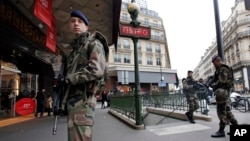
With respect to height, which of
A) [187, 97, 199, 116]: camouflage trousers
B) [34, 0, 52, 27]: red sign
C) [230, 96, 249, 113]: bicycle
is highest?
[34, 0, 52, 27]: red sign

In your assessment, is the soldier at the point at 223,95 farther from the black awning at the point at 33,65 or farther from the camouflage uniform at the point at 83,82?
the black awning at the point at 33,65

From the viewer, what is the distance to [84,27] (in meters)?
2.69

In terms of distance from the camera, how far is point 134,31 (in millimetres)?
7426

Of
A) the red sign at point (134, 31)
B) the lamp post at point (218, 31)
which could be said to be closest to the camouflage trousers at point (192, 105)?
the lamp post at point (218, 31)

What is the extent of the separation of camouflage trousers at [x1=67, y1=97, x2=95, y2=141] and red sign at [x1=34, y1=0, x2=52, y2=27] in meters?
4.70

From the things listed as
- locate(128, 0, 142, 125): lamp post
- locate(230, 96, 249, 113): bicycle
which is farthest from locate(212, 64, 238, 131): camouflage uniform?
locate(230, 96, 249, 113): bicycle

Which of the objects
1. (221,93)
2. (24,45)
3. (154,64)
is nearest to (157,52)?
(154,64)

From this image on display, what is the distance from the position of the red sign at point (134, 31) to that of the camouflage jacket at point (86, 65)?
4.59m

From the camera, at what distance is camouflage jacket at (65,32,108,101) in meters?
2.28

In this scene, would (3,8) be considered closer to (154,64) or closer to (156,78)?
(156,78)

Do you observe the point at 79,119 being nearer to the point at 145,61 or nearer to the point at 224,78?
the point at 224,78

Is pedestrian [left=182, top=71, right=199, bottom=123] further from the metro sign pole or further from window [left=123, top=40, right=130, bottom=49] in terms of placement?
window [left=123, top=40, right=130, bottom=49]

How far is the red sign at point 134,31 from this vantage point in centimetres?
718

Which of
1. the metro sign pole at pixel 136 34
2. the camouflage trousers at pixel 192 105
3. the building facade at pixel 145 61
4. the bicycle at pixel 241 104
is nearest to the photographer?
the metro sign pole at pixel 136 34
